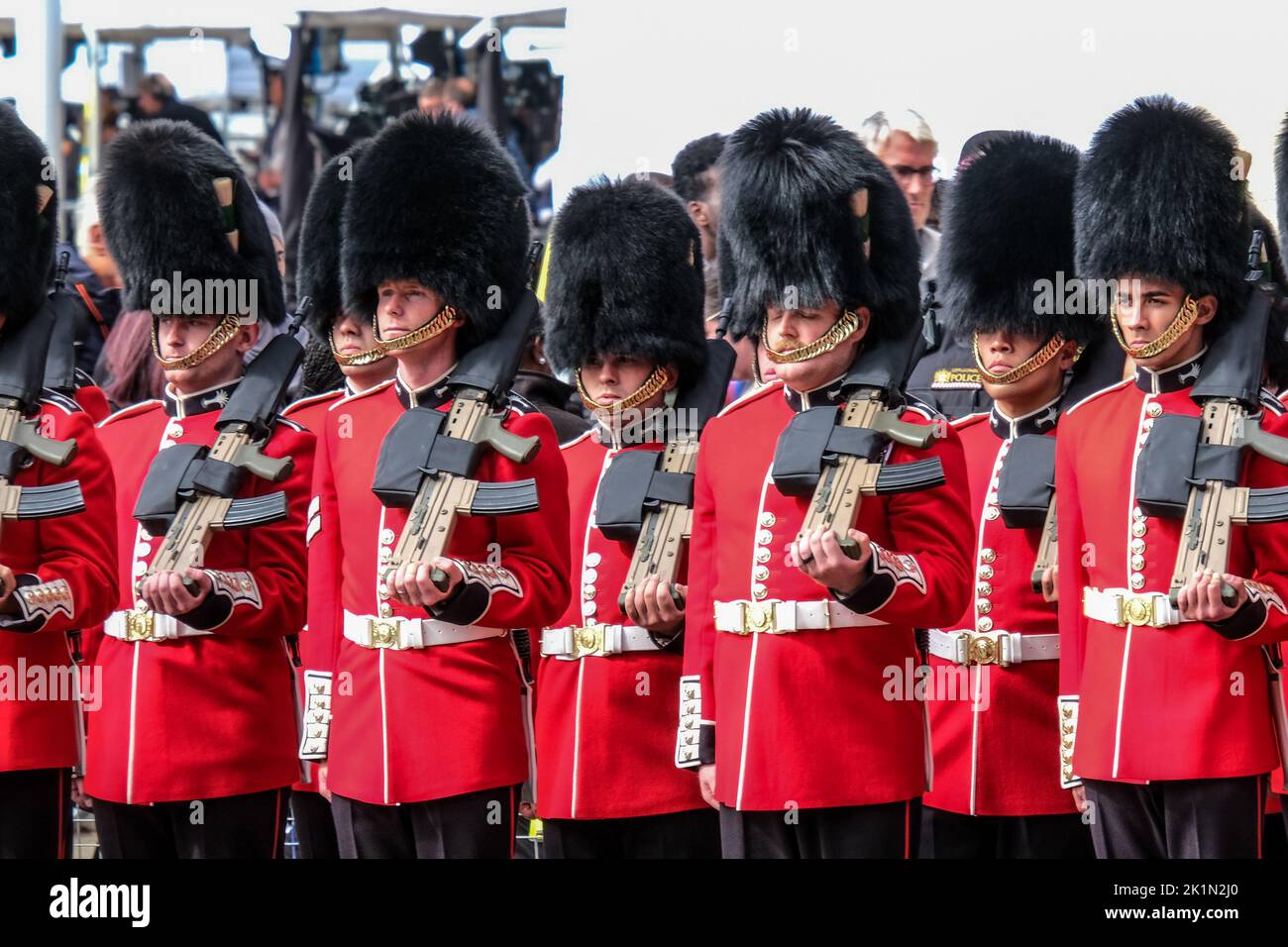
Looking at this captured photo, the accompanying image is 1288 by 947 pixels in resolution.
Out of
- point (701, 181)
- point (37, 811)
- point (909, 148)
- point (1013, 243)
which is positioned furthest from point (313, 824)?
point (909, 148)

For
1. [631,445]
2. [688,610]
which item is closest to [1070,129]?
[631,445]

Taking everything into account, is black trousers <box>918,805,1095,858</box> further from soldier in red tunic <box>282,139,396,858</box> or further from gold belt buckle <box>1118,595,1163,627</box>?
soldier in red tunic <box>282,139,396,858</box>

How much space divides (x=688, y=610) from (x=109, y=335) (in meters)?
2.51

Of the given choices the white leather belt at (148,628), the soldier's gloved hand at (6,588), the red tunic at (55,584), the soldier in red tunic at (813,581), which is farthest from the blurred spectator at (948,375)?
the soldier's gloved hand at (6,588)

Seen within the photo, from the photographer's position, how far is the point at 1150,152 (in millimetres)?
5137

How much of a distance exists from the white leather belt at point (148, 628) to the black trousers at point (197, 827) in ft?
1.31

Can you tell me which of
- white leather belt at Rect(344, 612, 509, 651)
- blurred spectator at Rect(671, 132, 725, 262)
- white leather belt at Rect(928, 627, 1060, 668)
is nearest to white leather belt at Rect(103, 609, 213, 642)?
white leather belt at Rect(344, 612, 509, 651)

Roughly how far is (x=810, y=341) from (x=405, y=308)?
100 centimetres

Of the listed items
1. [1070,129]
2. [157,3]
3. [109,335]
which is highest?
[157,3]

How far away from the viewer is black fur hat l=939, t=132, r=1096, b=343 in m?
5.62

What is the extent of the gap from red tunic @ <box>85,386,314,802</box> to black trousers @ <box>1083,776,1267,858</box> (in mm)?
1992

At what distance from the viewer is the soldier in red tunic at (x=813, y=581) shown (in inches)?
184
